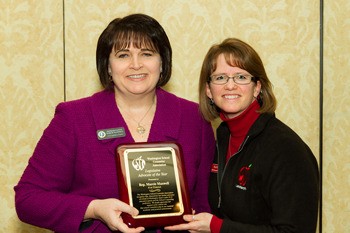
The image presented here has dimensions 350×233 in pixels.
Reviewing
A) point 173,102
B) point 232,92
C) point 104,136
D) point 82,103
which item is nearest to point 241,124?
point 232,92

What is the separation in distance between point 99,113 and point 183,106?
426 millimetres

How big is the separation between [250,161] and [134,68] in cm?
64

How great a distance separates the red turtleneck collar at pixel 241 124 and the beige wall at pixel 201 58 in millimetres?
1116

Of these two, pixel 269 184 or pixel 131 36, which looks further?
pixel 131 36

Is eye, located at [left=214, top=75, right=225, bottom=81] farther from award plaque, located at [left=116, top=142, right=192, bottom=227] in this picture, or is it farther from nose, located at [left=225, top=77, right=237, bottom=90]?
award plaque, located at [left=116, top=142, right=192, bottom=227]

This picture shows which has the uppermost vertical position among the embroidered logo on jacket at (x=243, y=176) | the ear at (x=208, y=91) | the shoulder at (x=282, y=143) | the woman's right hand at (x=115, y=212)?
the ear at (x=208, y=91)

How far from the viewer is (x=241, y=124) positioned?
2312 mm

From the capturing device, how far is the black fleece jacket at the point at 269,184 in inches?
80.0

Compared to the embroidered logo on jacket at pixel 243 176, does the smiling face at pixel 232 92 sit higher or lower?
higher

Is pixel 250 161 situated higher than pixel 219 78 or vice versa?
pixel 219 78

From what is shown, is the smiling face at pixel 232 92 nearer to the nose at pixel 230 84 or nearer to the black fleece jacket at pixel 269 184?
the nose at pixel 230 84

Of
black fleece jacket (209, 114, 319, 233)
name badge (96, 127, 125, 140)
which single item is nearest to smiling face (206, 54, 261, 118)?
black fleece jacket (209, 114, 319, 233)

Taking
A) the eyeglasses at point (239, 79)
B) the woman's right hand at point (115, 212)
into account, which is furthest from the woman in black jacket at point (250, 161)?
the woman's right hand at point (115, 212)

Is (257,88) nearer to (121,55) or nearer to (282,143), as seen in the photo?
(282,143)
